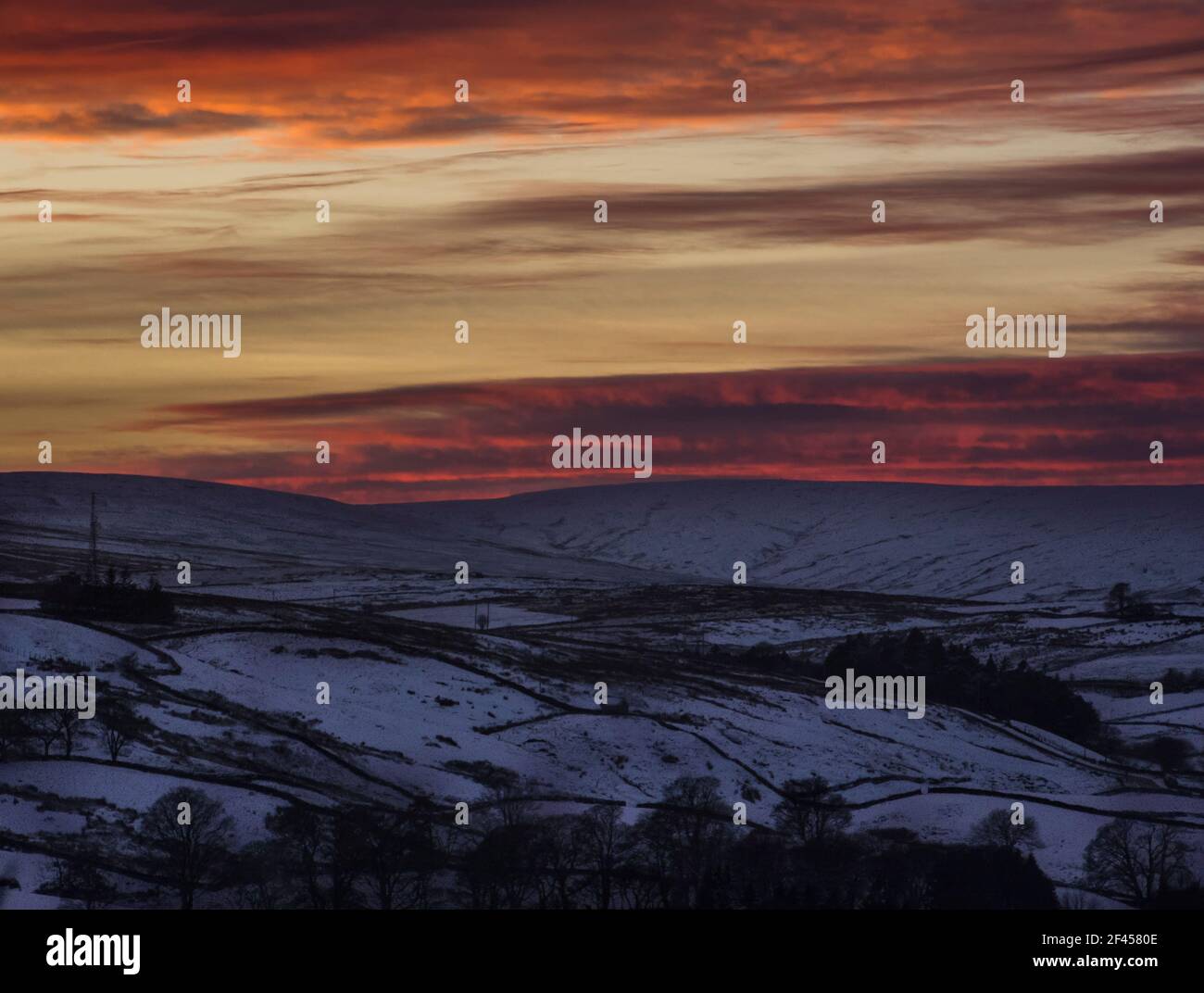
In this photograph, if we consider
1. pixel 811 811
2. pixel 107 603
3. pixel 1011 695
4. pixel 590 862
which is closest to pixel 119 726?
pixel 590 862

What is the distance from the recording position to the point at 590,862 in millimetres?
109750

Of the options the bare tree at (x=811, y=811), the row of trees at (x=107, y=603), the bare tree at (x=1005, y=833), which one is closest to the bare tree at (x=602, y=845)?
the bare tree at (x=811, y=811)

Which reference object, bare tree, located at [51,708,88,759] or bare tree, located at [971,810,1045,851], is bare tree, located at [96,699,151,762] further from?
A: bare tree, located at [971,810,1045,851]

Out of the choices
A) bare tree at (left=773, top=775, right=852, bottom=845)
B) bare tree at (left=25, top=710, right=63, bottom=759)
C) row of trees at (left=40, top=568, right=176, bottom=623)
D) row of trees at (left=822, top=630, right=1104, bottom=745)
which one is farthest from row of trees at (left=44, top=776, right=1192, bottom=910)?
row of trees at (left=40, top=568, right=176, bottom=623)

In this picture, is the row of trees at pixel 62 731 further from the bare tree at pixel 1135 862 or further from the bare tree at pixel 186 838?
the bare tree at pixel 1135 862

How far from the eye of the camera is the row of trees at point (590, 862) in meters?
102

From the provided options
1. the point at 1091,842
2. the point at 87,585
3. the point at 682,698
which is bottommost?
the point at 1091,842

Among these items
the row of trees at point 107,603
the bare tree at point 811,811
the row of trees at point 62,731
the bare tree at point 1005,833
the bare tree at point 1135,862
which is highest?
the row of trees at point 107,603
